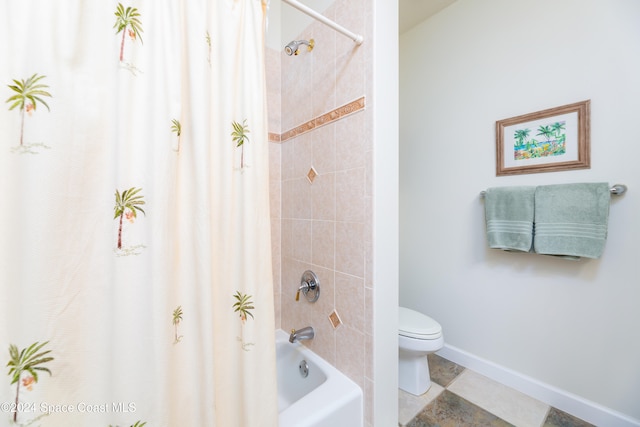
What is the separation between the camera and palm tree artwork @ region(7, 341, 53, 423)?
0.48m

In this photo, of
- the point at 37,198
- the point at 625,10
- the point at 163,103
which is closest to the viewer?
the point at 37,198

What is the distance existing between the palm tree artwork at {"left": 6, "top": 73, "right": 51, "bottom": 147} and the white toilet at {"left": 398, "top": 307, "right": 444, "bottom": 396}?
1740mm

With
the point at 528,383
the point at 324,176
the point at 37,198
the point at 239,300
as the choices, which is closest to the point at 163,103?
the point at 37,198

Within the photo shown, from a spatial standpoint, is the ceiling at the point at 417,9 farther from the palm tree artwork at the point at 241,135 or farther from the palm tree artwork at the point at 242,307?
the palm tree artwork at the point at 242,307

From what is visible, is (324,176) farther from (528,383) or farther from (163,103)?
(528,383)

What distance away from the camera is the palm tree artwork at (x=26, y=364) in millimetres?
475

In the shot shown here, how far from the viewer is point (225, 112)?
2.51 ft

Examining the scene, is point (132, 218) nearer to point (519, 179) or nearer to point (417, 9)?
point (519, 179)

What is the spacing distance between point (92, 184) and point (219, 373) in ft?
2.02

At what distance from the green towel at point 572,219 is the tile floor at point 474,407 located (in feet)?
2.89

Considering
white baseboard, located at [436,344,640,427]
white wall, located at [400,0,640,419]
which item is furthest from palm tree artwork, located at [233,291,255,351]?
white baseboard, located at [436,344,640,427]

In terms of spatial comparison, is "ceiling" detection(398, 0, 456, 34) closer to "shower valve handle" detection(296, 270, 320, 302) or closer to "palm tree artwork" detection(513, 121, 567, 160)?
"palm tree artwork" detection(513, 121, 567, 160)

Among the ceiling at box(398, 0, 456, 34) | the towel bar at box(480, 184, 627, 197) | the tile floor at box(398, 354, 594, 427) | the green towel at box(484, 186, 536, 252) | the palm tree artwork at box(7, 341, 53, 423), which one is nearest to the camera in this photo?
the palm tree artwork at box(7, 341, 53, 423)

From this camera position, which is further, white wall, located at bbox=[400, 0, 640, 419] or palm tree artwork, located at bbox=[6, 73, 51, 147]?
white wall, located at bbox=[400, 0, 640, 419]
